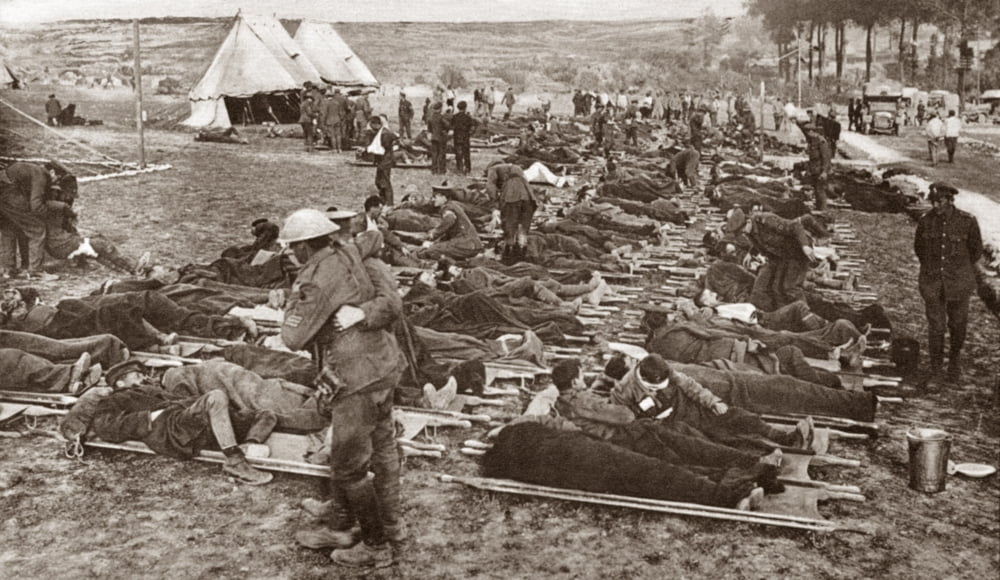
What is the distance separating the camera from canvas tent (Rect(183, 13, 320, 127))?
27469mm

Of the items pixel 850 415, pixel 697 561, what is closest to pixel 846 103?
pixel 850 415

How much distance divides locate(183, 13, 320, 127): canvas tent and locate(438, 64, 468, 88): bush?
4243 mm

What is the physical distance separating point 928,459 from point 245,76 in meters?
24.7

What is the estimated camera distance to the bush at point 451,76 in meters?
29.8

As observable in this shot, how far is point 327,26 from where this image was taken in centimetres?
3116

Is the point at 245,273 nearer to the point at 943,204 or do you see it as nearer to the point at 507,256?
the point at 507,256

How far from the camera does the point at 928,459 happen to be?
20.7ft

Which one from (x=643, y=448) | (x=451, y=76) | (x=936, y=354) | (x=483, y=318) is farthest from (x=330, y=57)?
(x=643, y=448)

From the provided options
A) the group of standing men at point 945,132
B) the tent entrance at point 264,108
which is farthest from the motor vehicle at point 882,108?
the tent entrance at point 264,108

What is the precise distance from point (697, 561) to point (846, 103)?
3982 centimetres

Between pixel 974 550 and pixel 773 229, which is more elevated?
pixel 773 229

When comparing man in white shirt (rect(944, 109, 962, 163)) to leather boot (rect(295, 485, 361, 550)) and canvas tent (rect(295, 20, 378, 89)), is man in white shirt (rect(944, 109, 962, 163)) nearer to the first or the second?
canvas tent (rect(295, 20, 378, 89))

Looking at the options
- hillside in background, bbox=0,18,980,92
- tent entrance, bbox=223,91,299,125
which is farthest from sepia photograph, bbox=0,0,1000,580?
tent entrance, bbox=223,91,299,125

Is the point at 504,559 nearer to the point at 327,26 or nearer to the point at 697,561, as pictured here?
the point at 697,561
